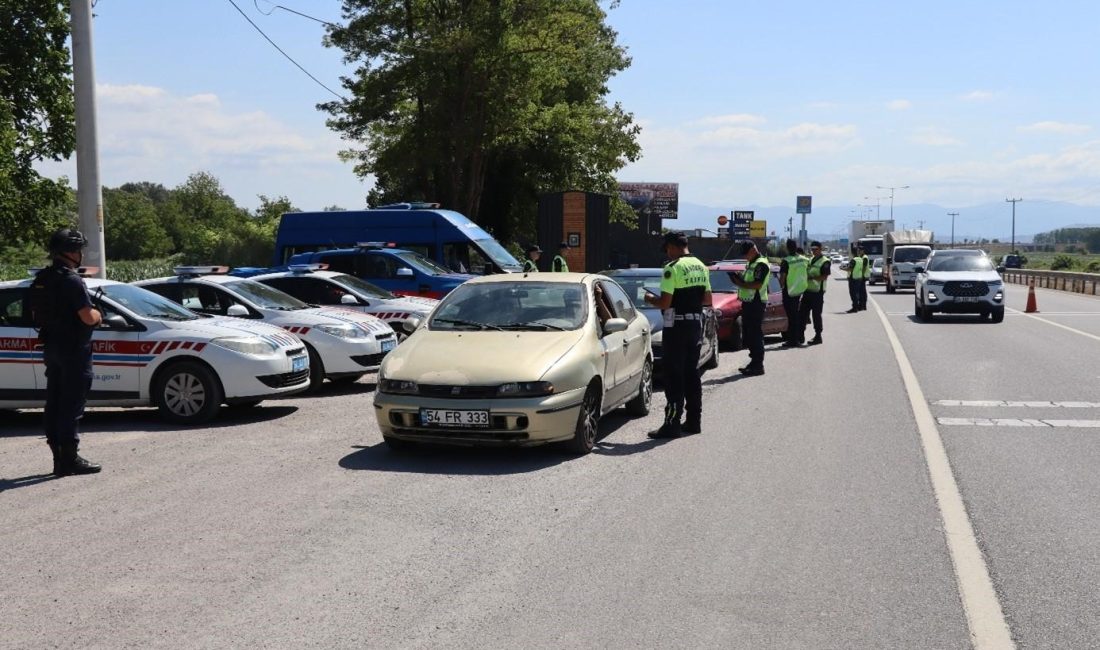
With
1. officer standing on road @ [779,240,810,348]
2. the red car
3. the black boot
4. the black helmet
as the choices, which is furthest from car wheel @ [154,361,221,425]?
officer standing on road @ [779,240,810,348]

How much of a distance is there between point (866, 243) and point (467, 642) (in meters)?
57.6

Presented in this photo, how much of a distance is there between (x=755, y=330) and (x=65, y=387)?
9.10m

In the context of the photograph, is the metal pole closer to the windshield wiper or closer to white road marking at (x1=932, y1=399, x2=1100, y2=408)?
the windshield wiper

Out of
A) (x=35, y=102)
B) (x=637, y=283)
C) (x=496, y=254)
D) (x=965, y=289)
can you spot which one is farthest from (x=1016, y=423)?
(x=35, y=102)

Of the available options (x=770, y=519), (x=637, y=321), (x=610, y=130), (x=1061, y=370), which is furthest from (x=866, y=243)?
(x=770, y=519)

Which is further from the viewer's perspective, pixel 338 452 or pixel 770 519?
pixel 338 452

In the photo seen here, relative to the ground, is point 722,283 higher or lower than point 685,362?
higher

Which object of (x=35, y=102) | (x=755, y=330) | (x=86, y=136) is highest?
(x=35, y=102)

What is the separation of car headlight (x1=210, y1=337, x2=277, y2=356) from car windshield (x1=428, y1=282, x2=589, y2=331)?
231cm

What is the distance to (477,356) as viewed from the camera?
8570mm

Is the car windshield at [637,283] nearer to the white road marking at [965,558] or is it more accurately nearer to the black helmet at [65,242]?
the white road marking at [965,558]

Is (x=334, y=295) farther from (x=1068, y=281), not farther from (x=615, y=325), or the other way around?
(x=1068, y=281)

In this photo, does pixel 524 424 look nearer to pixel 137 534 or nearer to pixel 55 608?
pixel 137 534

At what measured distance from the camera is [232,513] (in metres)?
6.81
